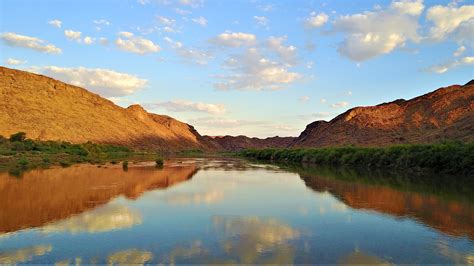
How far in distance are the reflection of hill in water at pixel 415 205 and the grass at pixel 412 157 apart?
31.7 feet

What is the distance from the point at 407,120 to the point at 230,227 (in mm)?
87427

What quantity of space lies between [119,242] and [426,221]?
8.70m

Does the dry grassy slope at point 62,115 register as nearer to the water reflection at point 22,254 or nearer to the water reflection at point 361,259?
the water reflection at point 22,254

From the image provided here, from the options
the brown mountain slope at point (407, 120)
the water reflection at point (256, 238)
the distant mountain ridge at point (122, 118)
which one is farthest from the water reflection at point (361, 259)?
the brown mountain slope at point (407, 120)

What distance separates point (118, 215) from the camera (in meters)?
12.2

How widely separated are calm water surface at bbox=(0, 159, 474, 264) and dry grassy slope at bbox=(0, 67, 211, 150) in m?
59.7

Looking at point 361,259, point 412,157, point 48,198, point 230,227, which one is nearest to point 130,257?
point 230,227

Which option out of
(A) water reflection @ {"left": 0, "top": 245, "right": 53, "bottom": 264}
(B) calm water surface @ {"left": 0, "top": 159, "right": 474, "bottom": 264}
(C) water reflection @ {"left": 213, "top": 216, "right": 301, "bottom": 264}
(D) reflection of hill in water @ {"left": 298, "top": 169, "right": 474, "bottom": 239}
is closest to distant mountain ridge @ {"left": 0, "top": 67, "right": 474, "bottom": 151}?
(D) reflection of hill in water @ {"left": 298, "top": 169, "right": 474, "bottom": 239}

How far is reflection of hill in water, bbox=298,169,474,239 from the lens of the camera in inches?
444

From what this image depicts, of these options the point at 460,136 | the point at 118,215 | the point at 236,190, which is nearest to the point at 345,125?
the point at 460,136

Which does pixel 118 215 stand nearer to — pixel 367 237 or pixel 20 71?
pixel 367 237

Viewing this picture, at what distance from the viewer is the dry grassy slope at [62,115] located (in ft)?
238

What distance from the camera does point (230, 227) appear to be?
424 inches

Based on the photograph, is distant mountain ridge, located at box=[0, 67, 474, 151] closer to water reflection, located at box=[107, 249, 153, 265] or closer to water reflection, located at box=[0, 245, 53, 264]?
water reflection, located at box=[107, 249, 153, 265]
